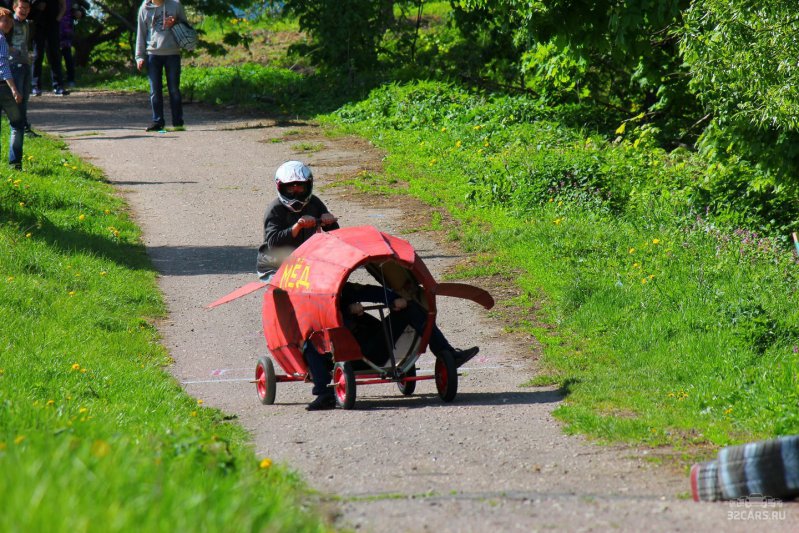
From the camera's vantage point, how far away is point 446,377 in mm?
7859

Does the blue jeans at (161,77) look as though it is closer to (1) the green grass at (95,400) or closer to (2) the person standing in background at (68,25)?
(1) the green grass at (95,400)

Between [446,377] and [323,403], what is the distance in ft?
2.83

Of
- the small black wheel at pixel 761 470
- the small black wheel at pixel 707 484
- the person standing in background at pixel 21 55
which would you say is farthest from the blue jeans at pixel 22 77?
the small black wheel at pixel 761 470

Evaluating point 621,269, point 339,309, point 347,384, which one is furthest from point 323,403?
point 621,269

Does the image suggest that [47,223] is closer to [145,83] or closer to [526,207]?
[526,207]

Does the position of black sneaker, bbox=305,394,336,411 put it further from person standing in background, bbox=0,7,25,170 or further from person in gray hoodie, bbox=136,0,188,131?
person in gray hoodie, bbox=136,0,188,131

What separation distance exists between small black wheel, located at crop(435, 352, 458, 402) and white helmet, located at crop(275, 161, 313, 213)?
5.41ft

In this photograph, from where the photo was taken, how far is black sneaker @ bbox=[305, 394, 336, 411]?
7801 mm

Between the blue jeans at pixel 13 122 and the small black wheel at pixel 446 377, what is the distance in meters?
8.55

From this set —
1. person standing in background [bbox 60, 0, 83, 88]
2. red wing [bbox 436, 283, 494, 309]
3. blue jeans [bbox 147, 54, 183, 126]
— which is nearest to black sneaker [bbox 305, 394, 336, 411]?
red wing [bbox 436, 283, 494, 309]

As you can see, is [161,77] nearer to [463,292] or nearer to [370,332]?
[370,332]

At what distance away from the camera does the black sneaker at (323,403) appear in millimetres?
7801

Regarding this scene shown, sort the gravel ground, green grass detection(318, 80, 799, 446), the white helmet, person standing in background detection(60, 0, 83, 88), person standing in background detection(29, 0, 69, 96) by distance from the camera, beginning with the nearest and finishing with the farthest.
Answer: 1. the gravel ground
2. green grass detection(318, 80, 799, 446)
3. the white helmet
4. person standing in background detection(29, 0, 69, 96)
5. person standing in background detection(60, 0, 83, 88)

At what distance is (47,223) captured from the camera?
12.7 meters
